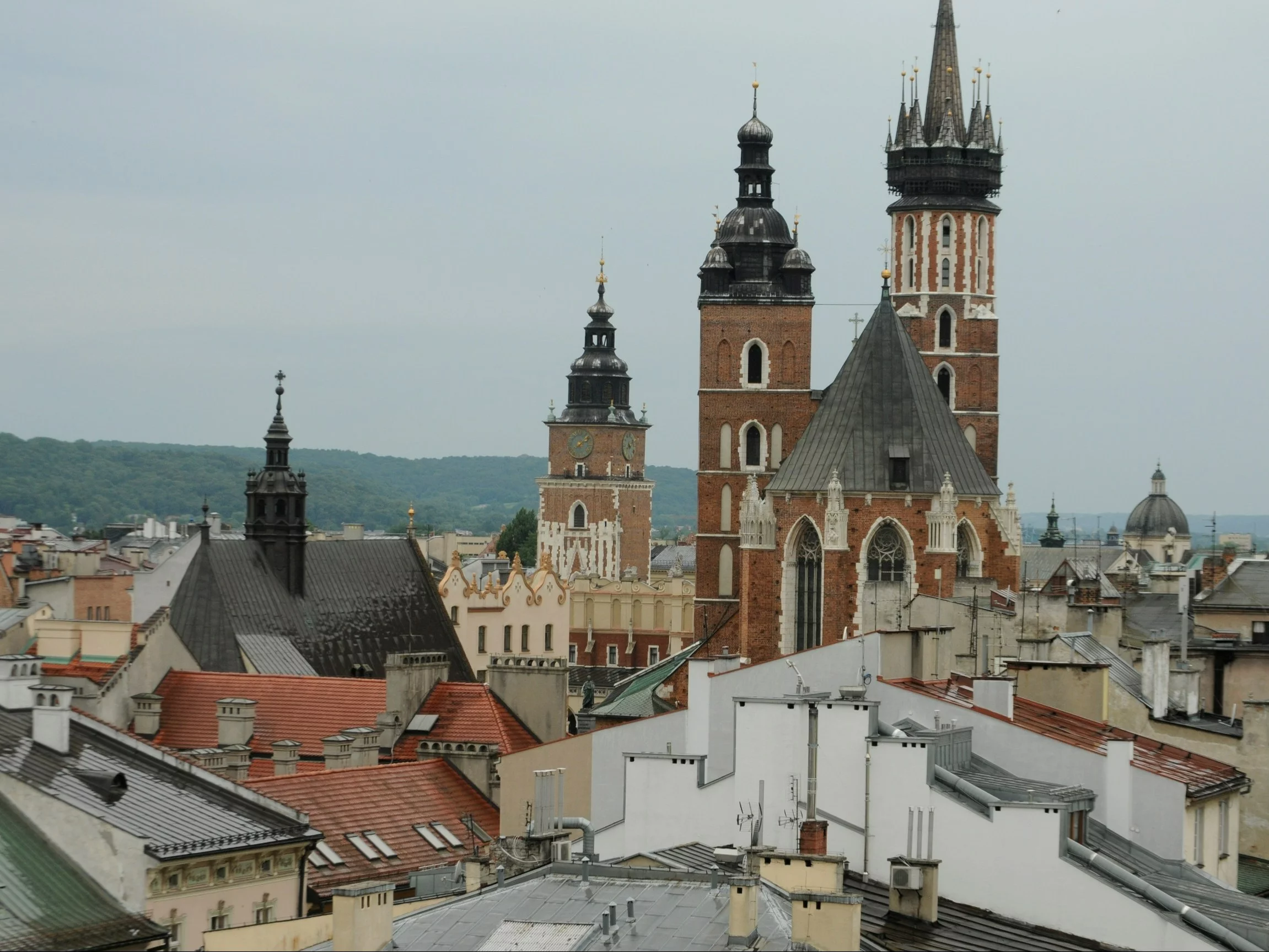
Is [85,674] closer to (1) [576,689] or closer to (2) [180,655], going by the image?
(2) [180,655]

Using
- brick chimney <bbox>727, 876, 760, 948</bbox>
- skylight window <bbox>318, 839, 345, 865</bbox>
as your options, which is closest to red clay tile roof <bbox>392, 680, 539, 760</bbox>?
skylight window <bbox>318, 839, 345, 865</bbox>

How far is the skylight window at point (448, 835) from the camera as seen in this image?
41.4m

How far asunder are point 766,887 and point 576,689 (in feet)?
217

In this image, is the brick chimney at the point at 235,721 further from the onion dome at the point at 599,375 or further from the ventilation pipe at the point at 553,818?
the onion dome at the point at 599,375

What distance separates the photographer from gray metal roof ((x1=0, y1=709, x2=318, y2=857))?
32.5 metres

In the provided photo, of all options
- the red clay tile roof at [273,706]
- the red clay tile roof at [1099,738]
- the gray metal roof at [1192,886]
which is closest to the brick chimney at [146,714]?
the red clay tile roof at [273,706]

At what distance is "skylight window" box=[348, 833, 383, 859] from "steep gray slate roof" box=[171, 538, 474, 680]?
24.7 meters

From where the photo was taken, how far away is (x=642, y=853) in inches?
1160

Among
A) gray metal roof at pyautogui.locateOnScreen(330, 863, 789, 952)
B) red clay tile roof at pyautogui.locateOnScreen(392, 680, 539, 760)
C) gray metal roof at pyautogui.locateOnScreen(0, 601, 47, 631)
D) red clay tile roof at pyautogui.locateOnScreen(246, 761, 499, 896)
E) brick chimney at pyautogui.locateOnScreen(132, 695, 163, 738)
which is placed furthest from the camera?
gray metal roof at pyautogui.locateOnScreen(0, 601, 47, 631)

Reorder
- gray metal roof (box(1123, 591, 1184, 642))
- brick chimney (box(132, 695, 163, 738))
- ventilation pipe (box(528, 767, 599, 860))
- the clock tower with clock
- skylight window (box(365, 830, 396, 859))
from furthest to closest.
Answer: the clock tower with clock, gray metal roof (box(1123, 591, 1184, 642)), brick chimney (box(132, 695, 163, 738)), skylight window (box(365, 830, 396, 859)), ventilation pipe (box(528, 767, 599, 860))

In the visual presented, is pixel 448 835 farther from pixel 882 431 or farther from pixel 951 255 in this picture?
pixel 951 255

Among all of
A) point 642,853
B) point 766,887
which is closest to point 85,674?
point 642,853

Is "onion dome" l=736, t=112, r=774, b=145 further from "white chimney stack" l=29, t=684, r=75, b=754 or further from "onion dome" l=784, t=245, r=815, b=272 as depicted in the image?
"white chimney stack" l=29, t=684, r=75, b=754

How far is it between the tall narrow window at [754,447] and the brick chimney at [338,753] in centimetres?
4101
